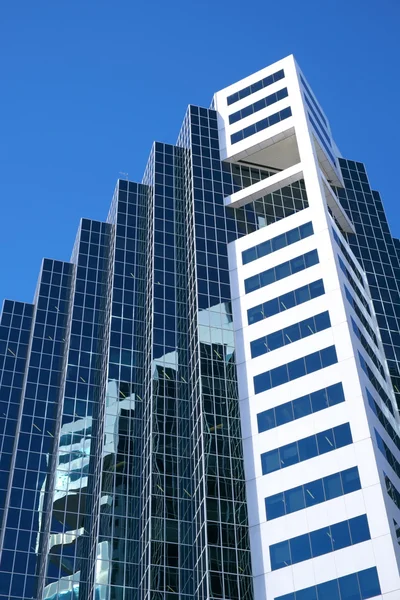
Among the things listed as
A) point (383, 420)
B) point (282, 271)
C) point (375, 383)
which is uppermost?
point (282, 271)

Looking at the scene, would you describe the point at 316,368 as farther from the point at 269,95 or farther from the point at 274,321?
the point at 269,95

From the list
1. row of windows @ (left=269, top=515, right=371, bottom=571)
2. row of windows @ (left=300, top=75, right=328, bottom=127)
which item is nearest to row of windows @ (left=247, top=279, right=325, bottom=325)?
row of windows @ (left=269, top=515, right=371, bottom=571)

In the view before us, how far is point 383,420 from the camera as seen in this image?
254ft

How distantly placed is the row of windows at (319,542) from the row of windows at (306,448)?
6.55 meters

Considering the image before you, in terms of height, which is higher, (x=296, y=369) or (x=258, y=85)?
(x=258, y=85)

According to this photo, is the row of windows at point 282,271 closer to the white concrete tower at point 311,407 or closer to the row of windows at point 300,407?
the white concrete tower at point 311,407

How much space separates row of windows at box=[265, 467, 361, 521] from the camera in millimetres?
69688

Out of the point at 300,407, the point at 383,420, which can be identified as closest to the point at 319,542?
the point at 300,407

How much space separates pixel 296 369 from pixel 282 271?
12083 millimetres

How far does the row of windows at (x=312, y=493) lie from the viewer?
69.7m

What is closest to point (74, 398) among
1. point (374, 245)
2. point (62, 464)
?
point (62, 464)

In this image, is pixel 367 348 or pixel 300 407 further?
pixel 367 348

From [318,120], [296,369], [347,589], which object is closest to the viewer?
[347,589]

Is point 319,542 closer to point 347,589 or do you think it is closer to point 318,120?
point 347,589
